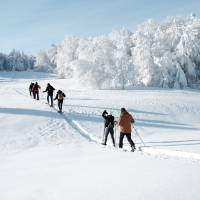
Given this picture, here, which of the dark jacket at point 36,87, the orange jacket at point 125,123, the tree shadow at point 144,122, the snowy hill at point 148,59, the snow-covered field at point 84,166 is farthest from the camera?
the snowy hill at point 148,59

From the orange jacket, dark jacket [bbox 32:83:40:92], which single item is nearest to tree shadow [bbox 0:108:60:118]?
dark jacket [bbox 32:83:40:92]

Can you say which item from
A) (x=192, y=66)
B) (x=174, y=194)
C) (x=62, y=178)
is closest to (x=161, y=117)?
(x=62, y=178)

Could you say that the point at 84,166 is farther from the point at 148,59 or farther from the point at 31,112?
the point at 148,59

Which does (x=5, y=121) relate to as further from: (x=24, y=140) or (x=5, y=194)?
(x=5, y=194)

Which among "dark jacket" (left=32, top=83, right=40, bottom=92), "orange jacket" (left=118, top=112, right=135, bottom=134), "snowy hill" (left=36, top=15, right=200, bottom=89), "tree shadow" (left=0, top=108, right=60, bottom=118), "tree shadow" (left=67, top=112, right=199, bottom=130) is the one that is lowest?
"tree shadow" (left=67, top=112, right=199, bottom=130)

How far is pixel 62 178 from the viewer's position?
9.89m

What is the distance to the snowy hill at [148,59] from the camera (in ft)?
185

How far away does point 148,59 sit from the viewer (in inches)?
2227

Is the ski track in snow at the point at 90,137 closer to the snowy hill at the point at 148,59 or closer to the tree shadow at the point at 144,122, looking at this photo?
the tree shadow at the point at 144,122

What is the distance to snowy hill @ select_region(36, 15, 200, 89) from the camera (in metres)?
56.5

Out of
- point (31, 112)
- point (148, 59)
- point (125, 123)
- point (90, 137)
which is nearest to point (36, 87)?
point (31, 112)

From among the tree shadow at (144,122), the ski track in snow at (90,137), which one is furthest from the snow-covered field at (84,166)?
the tree shadow at (144,122)

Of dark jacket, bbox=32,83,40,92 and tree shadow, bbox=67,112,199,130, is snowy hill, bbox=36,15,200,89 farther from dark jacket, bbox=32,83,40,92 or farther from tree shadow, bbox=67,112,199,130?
tree shadow, bbox=67,112,199,130

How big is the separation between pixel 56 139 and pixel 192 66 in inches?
1561
